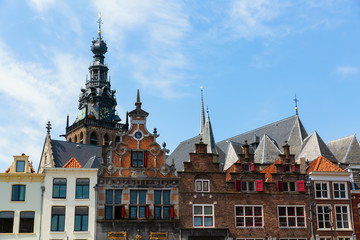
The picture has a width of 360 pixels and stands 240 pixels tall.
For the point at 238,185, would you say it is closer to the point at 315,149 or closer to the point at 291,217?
the point at 291,217

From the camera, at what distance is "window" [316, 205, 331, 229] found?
3994 centimetres

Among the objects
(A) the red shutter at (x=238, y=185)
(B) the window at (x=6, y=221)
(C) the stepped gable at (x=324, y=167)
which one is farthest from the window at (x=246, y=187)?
(B) the window at (x=6, y=221)

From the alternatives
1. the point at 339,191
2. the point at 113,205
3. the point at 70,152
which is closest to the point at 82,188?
the point at 113,205

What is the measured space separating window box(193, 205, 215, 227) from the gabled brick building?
148 centimetres

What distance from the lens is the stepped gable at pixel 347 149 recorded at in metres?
46.8

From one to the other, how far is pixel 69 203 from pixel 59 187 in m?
1.45

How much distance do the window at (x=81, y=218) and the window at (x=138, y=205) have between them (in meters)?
3.34

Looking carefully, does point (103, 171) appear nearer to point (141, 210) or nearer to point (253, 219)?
point (141, 210)

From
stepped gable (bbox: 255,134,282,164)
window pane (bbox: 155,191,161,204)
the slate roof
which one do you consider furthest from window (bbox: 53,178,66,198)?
stepped gable (bbox: 255,134,282,164)

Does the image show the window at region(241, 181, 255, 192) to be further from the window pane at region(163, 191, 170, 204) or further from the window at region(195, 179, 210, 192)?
the window pane at region(163, 191, 170, 204)

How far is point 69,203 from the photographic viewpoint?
123ft

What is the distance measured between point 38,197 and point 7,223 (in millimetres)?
Result: 2840

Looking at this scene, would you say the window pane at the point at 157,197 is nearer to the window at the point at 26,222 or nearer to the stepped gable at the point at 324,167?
the window at the point at 26,222

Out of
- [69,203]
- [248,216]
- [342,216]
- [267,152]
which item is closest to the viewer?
[69,203]
